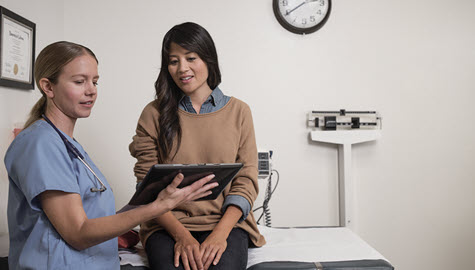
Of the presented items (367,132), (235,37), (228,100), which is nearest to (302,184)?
(367,132)

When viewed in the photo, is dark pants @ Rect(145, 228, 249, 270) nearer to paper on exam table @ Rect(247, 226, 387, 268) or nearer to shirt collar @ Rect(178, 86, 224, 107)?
paper on exam table @ Rect(247, 226, 387, 268)

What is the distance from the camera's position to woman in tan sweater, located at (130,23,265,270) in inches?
55.0

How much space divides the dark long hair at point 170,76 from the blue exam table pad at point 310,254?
0.43 metres

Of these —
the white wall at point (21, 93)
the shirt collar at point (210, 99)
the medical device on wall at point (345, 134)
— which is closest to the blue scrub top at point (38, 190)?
the shirt collar at point (210, 99)

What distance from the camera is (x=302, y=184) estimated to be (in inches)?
102

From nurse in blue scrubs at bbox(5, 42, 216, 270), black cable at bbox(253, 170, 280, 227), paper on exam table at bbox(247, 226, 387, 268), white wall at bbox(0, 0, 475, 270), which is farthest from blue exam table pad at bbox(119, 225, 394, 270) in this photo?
white wall at bbox(0, 0, 475, 270)

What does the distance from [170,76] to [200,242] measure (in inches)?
24.2

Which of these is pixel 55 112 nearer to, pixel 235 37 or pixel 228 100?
pixel 228 100

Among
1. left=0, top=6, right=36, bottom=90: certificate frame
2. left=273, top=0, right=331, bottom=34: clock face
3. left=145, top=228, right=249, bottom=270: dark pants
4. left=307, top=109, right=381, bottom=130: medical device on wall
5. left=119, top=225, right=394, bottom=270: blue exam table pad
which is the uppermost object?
left=273, top=0, right=331, bottom=34: clock face

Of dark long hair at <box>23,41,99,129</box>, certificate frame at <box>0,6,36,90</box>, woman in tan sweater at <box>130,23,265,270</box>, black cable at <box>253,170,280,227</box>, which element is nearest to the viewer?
dark long hair at <box>23,41,99,129</box>

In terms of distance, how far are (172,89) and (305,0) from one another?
4.58 feet

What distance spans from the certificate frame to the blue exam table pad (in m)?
1.02

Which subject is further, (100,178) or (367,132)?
(367,132)

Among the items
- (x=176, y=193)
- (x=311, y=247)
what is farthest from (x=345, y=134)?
(x=176, y=193)
